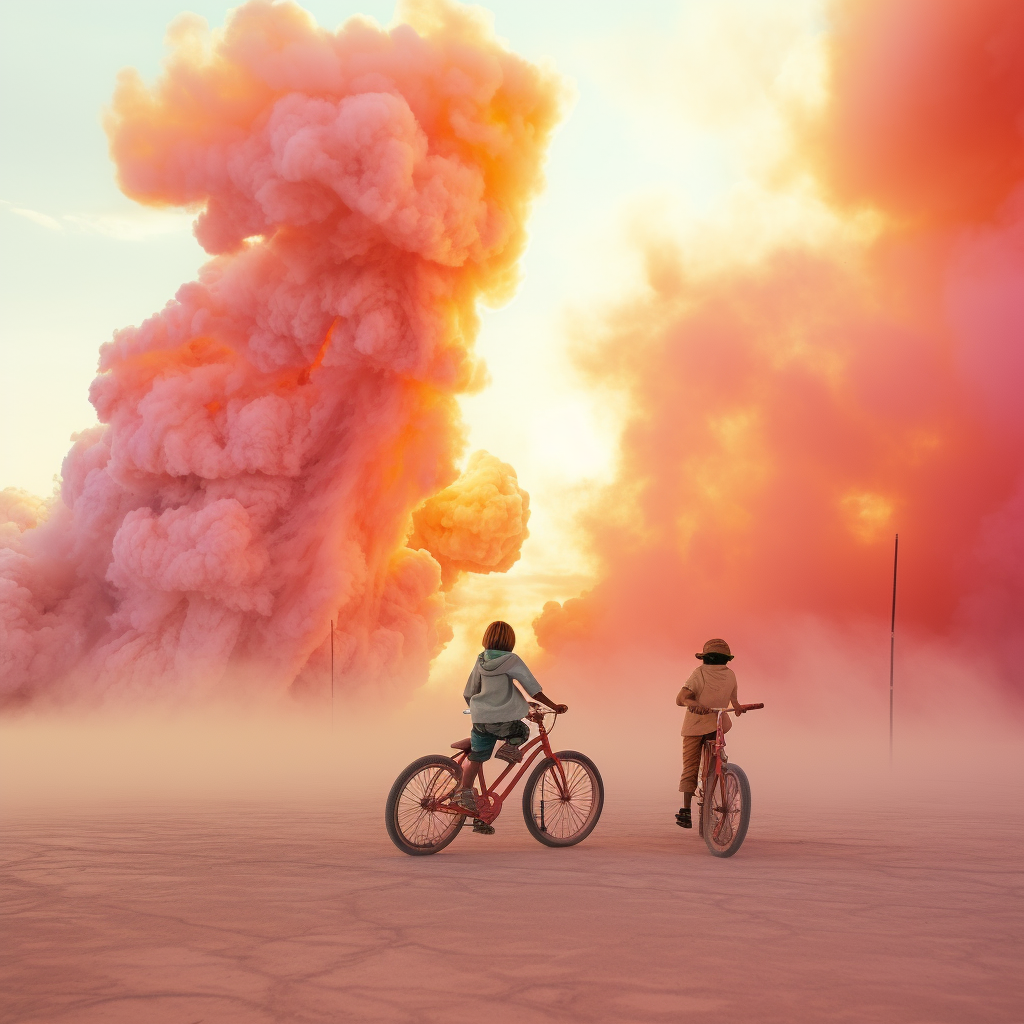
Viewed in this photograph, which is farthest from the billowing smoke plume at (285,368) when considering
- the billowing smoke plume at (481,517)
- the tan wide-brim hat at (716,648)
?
the tan wide-brim hat at (716,648)

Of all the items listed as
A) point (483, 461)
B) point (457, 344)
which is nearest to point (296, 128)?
point (457, 344)

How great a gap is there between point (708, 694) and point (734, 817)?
1.36 metres

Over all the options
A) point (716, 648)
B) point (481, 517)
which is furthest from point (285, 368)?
point (716, 648)

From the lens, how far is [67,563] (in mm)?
41188

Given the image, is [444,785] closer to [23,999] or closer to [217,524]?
[23,999]

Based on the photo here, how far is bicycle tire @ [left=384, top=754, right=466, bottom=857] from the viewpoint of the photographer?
8.63m

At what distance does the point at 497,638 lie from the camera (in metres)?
9.38

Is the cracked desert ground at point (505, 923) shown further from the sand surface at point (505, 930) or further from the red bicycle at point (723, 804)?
the red bicycle at point (723, 804)

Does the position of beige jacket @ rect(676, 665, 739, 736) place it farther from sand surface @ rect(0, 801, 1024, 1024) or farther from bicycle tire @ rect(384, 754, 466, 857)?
bicycle tire @ rect(384, 754, 466, 857)

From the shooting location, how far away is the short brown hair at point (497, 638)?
30.7ft

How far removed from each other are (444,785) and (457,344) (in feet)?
86.3

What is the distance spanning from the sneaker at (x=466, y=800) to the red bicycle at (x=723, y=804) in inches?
72.4

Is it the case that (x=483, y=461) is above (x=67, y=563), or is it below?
above

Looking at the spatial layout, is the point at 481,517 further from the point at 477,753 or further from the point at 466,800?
the point at 466,800
